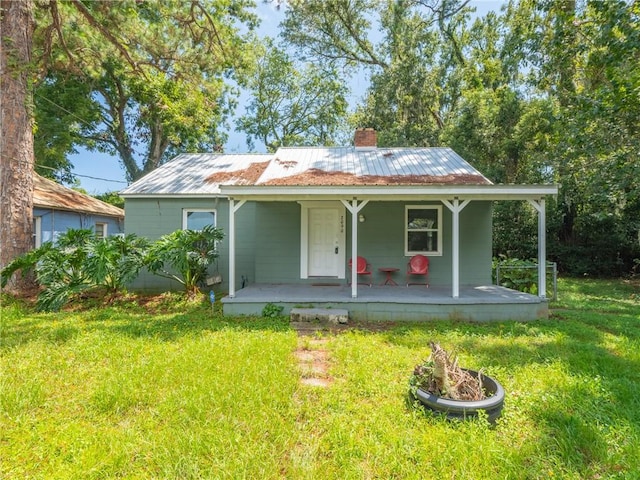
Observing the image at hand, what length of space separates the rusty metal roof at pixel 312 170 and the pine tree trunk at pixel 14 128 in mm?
2209

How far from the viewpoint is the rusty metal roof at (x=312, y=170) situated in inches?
296

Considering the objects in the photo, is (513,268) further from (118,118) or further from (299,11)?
(118,118)

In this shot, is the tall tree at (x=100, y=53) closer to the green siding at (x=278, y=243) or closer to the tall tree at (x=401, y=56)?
the green siding at (x=278, y=243)

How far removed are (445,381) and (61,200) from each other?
47.2 feet

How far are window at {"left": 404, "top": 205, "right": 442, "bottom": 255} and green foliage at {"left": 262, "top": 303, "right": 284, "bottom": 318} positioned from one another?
368 centimetres

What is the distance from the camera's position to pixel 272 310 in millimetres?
6219

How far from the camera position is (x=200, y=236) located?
7477 mm

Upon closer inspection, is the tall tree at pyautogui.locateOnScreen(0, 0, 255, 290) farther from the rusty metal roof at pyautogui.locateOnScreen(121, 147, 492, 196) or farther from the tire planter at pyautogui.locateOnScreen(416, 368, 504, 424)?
the tire planter at pyautogui.locateOnScreen(416, 368, 504, 424)

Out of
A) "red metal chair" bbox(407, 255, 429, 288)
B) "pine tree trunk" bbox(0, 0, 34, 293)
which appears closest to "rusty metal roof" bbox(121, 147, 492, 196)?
"red metal chair" bbox(407, 255, 429, 288)

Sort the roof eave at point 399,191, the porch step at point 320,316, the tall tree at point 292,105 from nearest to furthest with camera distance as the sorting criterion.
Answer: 1. the porch step at point 320,316
2. the roof eave at point 399,191
3. the tall tree at point 292,105

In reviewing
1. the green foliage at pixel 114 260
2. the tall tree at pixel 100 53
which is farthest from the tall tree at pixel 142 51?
the green foliage at pixel 114 260

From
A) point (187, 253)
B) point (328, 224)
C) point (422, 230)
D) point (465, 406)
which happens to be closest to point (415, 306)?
point (422, 230)

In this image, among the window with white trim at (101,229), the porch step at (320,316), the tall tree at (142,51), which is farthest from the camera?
the window with white trim at (101,229)

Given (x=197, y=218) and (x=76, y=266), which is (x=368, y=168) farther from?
(x=76, y=266)
